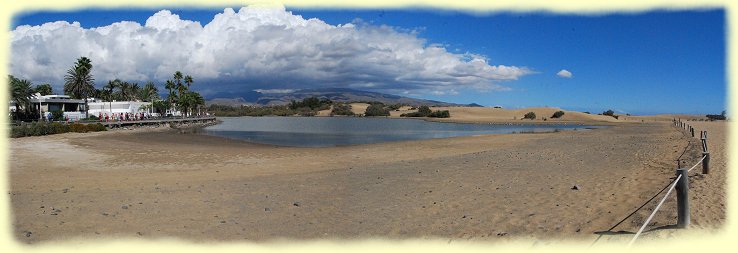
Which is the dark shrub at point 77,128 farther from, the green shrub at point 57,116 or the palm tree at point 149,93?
the palm tree at point 149,93

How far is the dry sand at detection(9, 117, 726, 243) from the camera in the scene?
26.1ft

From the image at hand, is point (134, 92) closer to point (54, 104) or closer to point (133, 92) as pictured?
point (133, 92)

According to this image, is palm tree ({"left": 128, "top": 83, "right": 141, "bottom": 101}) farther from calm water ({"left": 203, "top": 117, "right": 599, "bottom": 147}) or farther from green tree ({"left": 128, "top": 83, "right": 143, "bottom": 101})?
calm water ({"left": 203, "top": 117, "right": 599, "bottom": 147})

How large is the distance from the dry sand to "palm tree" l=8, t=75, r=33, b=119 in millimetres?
44264

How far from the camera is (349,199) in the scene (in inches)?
432

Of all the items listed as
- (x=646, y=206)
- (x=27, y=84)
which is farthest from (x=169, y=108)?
(x=646, y=206)

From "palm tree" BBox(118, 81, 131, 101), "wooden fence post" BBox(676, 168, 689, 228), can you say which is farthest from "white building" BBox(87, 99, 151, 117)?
"wooden fence post" BBox(676, 168, 689, 228)

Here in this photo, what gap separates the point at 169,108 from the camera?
107m

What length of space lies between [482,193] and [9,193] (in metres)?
11.3

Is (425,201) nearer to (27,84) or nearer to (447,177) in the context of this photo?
(447,177)

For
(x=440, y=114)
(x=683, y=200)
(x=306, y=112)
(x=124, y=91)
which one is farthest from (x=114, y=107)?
(x=306, y=112)

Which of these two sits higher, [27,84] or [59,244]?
[27,84]

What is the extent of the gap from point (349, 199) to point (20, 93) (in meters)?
58.4

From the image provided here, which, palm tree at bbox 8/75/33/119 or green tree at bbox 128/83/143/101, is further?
green tree at bbox 128/83/143/101
